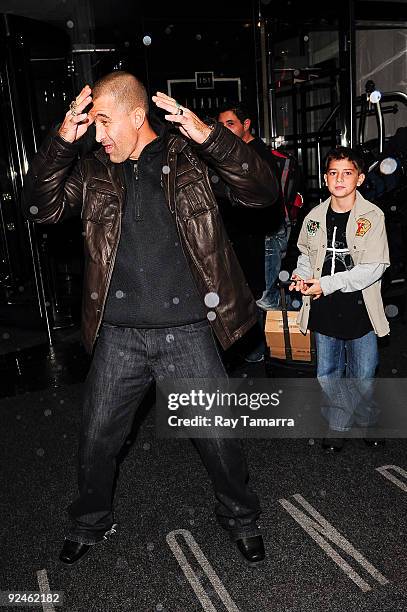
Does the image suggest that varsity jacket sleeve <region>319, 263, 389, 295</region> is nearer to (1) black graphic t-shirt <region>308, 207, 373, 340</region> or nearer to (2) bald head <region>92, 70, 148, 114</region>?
(1) black graphic t-shirt <region>308, 207, 373, 340</region>

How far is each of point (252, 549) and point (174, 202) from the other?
56.6 inches

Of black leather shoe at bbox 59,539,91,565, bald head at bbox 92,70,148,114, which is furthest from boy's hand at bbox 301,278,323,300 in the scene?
black leather shoe at bbox 59,539,91,565

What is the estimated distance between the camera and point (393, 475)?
3004 mm

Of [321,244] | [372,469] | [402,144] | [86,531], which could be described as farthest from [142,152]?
[402,144]

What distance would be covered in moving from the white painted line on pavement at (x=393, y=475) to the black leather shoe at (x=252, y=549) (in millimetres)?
864

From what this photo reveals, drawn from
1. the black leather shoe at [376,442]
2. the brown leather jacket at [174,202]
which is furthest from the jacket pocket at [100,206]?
the black leather shoe at [376,442]

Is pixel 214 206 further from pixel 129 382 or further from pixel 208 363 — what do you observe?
pixel 129 382

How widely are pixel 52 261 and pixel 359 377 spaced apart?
410 cm

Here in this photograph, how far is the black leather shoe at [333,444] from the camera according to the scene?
10.7 ft

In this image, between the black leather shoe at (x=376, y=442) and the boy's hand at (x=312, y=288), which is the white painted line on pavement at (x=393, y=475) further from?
the boy's hand at (x=312, y=288)

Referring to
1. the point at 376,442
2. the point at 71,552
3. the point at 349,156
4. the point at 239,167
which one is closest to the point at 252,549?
the point at 71,552

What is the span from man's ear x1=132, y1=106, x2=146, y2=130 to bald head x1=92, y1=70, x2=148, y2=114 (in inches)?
0.6

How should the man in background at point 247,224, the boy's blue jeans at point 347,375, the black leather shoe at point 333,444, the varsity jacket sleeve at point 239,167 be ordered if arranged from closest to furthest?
the varsity jacket sleeve at point 239,167
the boy's blue jeans at point 347,375
the black leather shoe at point 333,444
the man in background at point 247,224

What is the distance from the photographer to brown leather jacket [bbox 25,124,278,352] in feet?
6.87
